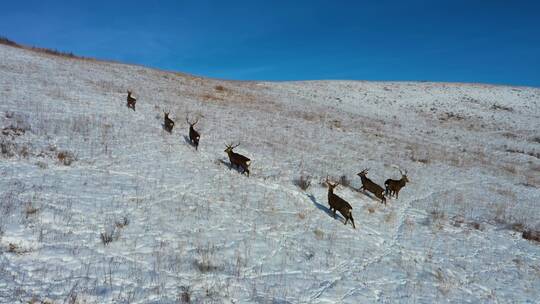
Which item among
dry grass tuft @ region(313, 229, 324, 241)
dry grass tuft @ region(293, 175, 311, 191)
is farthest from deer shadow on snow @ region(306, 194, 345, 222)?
dry grass tuft @ region(313, 229, 324, 241)

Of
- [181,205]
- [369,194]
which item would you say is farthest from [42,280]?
[369,194]

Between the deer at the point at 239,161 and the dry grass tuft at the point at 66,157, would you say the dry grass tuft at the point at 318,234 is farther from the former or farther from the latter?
the dry grass tuft at the point at 66,157

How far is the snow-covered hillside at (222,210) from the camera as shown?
8.03m

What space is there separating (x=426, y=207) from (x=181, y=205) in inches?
371

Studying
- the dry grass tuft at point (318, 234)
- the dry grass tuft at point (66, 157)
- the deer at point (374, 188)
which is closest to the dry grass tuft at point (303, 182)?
the deer at point (374, 188)

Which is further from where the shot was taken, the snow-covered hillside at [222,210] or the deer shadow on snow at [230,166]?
the deer shadow on snow at [230,166]

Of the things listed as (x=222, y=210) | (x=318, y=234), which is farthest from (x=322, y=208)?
(x=222, y=210)

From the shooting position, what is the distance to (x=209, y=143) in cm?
1825

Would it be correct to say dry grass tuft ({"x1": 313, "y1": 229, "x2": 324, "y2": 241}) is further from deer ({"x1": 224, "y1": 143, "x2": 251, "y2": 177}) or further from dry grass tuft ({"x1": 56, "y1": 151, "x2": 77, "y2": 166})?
dry grass tuft ({"x1": 56, "y1": 151, "x2": 77, "y2": 166})

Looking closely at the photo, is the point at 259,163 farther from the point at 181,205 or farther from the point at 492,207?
the point at 492,207

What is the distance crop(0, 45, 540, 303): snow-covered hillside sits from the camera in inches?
316

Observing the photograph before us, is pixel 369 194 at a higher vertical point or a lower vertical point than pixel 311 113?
lower

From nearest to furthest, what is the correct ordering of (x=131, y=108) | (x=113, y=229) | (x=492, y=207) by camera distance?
(x=113, y=229) < (x=492, y=207) < (x=131, y=108)

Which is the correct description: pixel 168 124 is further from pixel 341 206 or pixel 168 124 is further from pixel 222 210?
pixel 341 206
